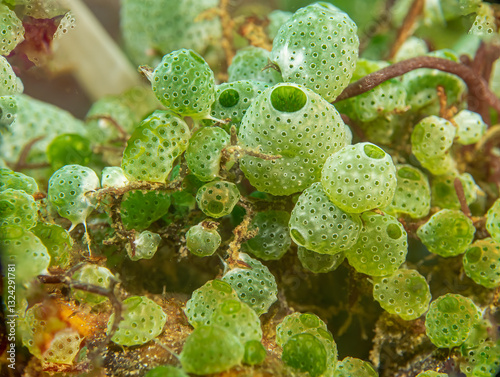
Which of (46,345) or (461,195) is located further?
(461,195)

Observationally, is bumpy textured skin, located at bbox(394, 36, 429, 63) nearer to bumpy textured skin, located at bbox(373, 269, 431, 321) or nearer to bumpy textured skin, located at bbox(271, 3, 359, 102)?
bumpy textured skin, located at bbox(271, 3, 359, 102)

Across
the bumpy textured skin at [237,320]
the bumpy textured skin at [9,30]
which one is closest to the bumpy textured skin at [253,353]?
the bumpy textured skin at [237,320]

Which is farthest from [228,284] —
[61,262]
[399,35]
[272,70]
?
[399,35]

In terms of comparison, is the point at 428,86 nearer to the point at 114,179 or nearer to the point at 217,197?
the point at 217,197

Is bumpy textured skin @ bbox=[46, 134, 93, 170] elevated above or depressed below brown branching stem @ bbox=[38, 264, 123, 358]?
above

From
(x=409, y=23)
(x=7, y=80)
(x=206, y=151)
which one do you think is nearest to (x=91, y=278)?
(x=206, y=151)

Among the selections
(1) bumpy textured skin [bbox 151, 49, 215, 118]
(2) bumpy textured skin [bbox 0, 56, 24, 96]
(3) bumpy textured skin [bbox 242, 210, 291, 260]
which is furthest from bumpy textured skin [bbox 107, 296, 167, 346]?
(2) bumpy textured skin [bbox 0, 56, 24, 96]
